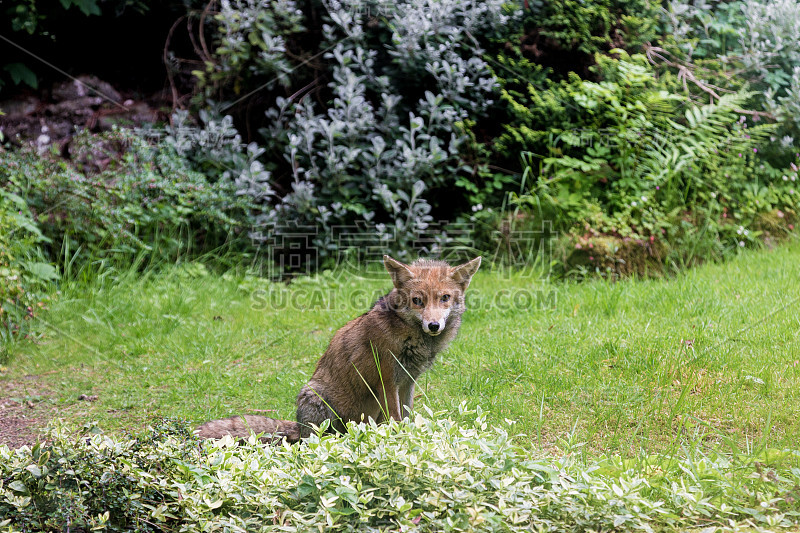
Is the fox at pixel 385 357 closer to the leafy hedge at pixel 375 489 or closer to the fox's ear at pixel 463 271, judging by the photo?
the fox's ear at pixel 463 271

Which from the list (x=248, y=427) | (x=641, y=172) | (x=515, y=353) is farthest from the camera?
(x=641, y=172)

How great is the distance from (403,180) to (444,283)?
4.11 m

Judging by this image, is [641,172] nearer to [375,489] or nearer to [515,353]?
[515,353]

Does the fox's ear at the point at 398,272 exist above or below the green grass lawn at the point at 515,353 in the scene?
above

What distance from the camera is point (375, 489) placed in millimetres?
2797

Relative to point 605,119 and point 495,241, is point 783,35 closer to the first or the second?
point 605,119

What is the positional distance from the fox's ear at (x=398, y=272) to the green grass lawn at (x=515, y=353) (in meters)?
0.87

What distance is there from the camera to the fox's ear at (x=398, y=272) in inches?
167

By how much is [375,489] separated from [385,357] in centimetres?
138

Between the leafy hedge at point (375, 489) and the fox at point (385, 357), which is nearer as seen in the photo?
the leafy hedge at point (375, 489)

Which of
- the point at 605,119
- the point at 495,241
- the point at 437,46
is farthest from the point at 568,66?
the point at 495,241

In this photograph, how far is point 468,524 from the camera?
2664mm

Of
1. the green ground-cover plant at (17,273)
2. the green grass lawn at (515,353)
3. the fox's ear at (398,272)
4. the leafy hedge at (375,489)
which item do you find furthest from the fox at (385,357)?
the green ground-cover plant at (17,273)

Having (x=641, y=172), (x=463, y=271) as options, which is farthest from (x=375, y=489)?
(x=641, y=172)
